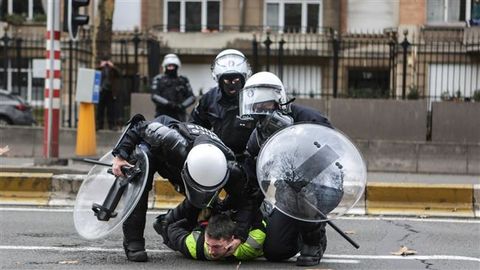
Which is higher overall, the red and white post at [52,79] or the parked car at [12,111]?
the red and white post at [52,79]

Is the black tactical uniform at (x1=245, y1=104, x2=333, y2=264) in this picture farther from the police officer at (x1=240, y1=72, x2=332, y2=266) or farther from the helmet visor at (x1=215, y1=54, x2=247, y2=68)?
the helmet visor at (x1=215, y1=54, x2=247, y2=68)

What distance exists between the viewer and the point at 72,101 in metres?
15.0

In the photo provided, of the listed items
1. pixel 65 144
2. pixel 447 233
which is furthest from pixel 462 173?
pixel 65 144

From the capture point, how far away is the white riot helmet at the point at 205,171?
511cm

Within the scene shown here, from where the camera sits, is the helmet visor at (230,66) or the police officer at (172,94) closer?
the helmet visor at (230,66)

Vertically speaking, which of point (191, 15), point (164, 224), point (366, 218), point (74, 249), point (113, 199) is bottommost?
point (366, 218)

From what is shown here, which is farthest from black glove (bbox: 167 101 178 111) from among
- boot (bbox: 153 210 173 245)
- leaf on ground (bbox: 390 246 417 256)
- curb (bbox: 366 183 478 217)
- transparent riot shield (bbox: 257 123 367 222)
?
transparent riot shield (bbox: 257 123 367 222)

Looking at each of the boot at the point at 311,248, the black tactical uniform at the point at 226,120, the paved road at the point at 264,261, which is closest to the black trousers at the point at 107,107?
the paved road at the point at 264,261

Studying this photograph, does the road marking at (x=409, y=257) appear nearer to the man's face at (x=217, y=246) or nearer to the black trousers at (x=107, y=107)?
→ the man's face at (x=217, y=246)

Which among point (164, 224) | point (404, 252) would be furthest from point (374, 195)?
point (164, 224)

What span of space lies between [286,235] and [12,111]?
16528mm

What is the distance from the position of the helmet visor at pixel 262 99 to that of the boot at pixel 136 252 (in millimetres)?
1287

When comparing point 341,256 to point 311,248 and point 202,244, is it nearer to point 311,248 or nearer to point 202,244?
point 311,248

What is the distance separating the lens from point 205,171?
511 cm
